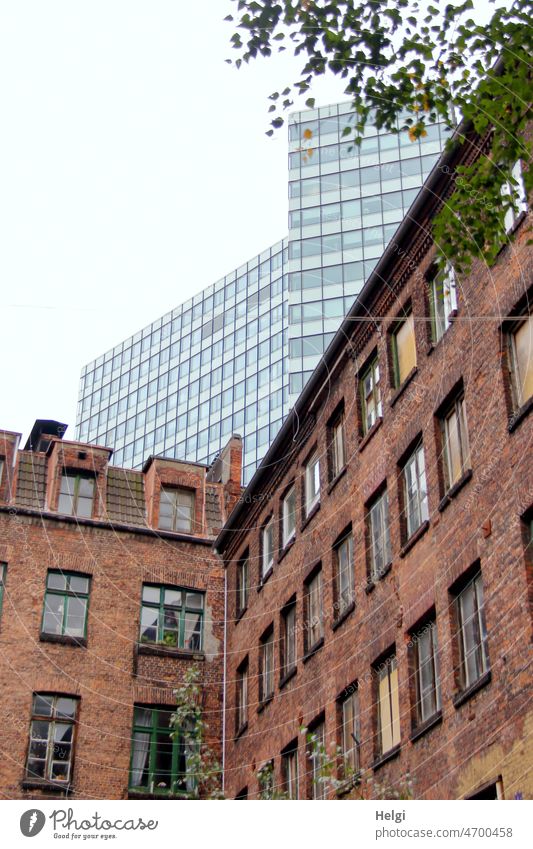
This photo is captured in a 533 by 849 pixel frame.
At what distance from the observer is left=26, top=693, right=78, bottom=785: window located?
34.2 m

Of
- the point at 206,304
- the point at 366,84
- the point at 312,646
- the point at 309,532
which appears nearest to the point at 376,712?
the point at 312,646

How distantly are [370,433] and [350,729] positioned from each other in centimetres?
650

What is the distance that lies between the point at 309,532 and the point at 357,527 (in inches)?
144

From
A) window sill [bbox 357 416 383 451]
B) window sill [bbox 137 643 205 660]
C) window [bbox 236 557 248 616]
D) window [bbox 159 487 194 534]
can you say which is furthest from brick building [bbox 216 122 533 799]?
window [bbox 159 487 194 534]

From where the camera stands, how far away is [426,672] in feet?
78.7

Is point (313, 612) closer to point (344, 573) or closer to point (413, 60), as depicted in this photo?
point (344, 573)

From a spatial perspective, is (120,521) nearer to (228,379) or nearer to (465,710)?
(465,710)

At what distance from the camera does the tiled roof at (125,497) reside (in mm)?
39125

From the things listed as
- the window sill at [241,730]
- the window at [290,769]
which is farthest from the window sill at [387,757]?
the window sill at [241,730]

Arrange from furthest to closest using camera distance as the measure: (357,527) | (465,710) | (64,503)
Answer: (64,503) < (357,527) < (465,710)

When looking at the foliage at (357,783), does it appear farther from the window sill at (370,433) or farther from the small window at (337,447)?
the small window at (337,447)

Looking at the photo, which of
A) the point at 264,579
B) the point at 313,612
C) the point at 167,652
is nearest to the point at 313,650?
the point at 313,612

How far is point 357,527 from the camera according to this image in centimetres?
2875

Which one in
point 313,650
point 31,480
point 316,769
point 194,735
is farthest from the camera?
point 31,480
